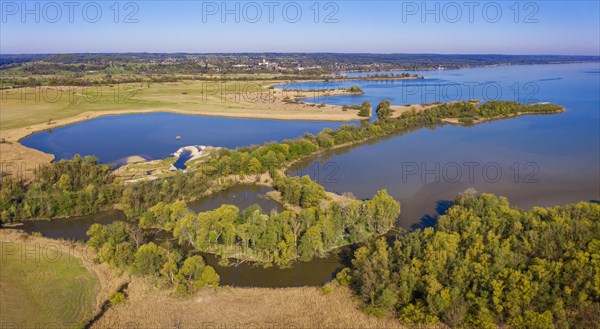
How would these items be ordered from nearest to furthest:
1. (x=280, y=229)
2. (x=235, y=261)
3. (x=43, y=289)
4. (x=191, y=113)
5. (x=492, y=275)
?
(x=492, y=275), (x=43, y=289), (x=280, y=229), (x=235, y=261), (x=191, y=113)

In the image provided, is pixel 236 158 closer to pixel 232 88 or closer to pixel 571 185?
pixel 571 185

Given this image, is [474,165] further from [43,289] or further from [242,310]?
[43,289]

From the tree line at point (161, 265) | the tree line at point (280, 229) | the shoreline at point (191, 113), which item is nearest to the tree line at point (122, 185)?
the tree line at point (280, 229)

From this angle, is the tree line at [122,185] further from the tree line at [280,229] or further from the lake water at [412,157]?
the tree line at [280,229]

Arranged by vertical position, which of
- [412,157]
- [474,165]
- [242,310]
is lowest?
[242,310]

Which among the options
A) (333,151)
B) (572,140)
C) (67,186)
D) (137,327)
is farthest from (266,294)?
(572,140)

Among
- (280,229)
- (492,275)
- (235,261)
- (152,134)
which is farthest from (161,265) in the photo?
(152,134)

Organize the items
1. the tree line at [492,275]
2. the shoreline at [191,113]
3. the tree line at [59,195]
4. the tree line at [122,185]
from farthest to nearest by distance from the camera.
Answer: the shoreline at [191,113] → the tree line at [122,185] → the tree line at [59,195] → the tree line at [492,275]
